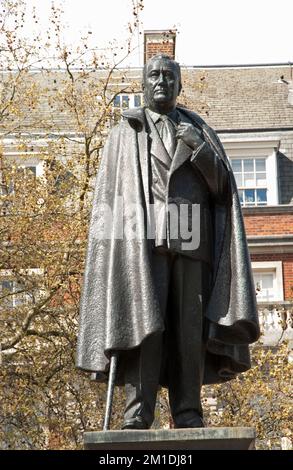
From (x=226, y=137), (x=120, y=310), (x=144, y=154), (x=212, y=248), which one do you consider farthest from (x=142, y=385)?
(x=226, y=137)

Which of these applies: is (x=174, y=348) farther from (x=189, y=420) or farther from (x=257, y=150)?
(x=257, y=150)

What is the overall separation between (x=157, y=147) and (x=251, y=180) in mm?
26777

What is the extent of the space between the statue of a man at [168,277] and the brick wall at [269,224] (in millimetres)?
24826

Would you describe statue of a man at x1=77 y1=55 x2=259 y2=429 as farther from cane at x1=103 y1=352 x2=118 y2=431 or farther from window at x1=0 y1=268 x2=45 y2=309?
window at x1=0 y1=268 x2=45 y2=309

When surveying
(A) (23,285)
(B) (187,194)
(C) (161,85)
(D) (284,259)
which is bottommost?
(B) (187,194)

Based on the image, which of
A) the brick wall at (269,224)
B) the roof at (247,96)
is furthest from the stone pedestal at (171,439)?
the roof at (247,96)

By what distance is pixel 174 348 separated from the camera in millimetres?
7523

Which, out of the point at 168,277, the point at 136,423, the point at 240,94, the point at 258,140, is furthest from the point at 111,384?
the point at 240,94

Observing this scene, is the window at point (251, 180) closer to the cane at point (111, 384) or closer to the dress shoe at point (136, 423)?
the cane at point (111, 384)

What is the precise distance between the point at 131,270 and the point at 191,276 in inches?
14.9

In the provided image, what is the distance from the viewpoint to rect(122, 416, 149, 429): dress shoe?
724cm

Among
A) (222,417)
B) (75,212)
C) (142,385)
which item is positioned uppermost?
(75,212)

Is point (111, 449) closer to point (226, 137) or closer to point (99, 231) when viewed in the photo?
point (99, 231)
